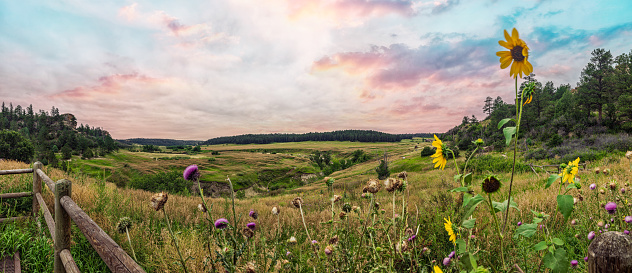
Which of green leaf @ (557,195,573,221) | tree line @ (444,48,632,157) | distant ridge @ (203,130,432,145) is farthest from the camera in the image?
distant ridge @ (203,130,432,145)

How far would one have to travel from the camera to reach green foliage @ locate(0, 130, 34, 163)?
36.3 m

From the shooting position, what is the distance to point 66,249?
333 centimetres

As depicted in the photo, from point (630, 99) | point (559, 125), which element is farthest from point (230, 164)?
point (630, 99)

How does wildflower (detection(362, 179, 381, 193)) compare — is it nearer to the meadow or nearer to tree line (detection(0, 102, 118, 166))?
the meadow

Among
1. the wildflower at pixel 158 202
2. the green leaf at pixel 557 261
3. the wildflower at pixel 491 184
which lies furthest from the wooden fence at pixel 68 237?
the green leaf at pixel 557 261

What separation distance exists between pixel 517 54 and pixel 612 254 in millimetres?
1098

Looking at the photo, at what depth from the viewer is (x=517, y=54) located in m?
1.47

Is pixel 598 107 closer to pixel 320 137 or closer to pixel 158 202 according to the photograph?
pixel 158 202

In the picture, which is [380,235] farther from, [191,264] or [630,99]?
[630,99]

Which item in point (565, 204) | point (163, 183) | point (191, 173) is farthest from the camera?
point (163, 183)

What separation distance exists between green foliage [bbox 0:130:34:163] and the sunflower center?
5738 centimetres

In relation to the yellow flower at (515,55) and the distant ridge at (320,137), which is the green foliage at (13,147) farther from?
the distant ridge at (320,137)

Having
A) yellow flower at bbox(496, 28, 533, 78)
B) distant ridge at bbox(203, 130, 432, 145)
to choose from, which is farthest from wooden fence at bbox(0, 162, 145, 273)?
distant ridge at bbox(203, 130, 432, 145)

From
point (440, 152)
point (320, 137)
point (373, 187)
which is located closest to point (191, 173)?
point (373, 187)
